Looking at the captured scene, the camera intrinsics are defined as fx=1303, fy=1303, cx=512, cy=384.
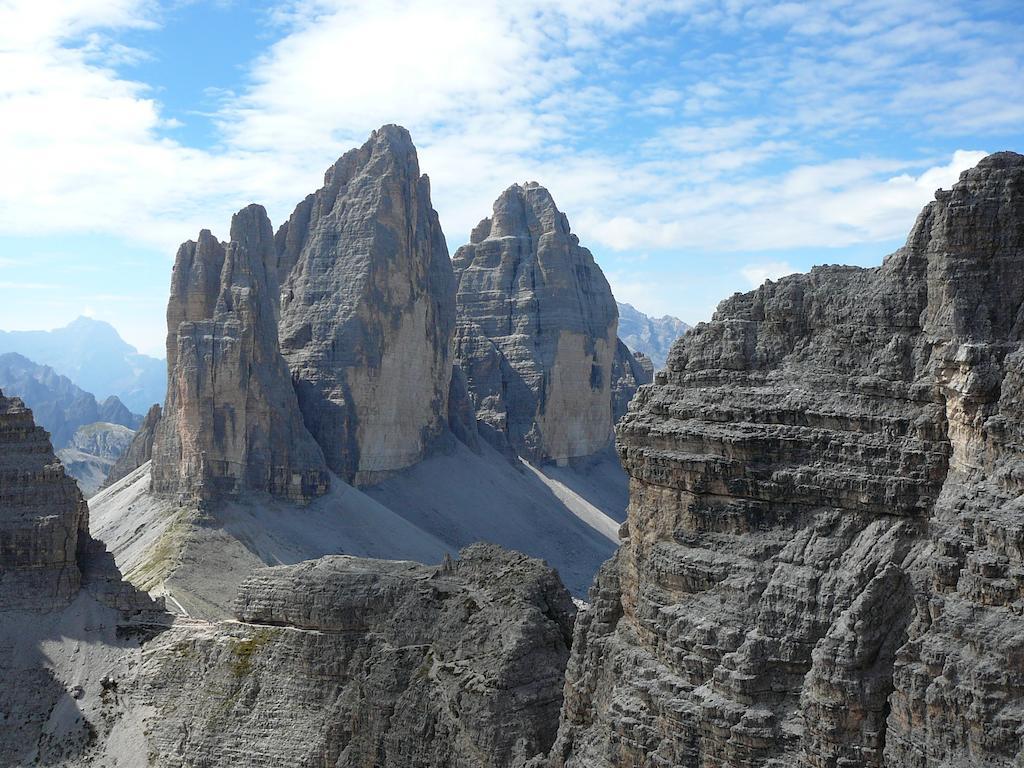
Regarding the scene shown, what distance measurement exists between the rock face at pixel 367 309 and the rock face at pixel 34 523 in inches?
1764

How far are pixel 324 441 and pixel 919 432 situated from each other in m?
79.8

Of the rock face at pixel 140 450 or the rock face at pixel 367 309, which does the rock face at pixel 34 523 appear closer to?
the rock face at pixel 367 309

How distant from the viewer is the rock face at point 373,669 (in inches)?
1554

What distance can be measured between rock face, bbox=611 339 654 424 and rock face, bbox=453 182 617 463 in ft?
21.6

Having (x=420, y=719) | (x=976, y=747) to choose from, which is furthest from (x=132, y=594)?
(x=976, y=747)

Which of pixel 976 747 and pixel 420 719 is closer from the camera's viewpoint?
pixel 976 747

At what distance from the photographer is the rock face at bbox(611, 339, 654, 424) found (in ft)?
488

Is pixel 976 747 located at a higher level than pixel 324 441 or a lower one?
lower

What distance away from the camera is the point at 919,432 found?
25016mm

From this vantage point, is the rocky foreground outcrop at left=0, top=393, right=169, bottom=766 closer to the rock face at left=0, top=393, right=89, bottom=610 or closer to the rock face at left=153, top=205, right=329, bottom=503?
the rock face at left=0, top=393, right=89, bottom=610

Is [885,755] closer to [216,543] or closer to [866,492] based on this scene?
[866,492]

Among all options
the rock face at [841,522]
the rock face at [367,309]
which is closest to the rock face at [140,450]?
the rock face at [367,309]

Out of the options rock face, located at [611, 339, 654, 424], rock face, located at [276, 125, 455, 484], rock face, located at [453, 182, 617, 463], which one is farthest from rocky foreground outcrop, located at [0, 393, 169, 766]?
rock face, located at [611, 339, 654, 424]

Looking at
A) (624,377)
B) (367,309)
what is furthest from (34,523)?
(624,377)
